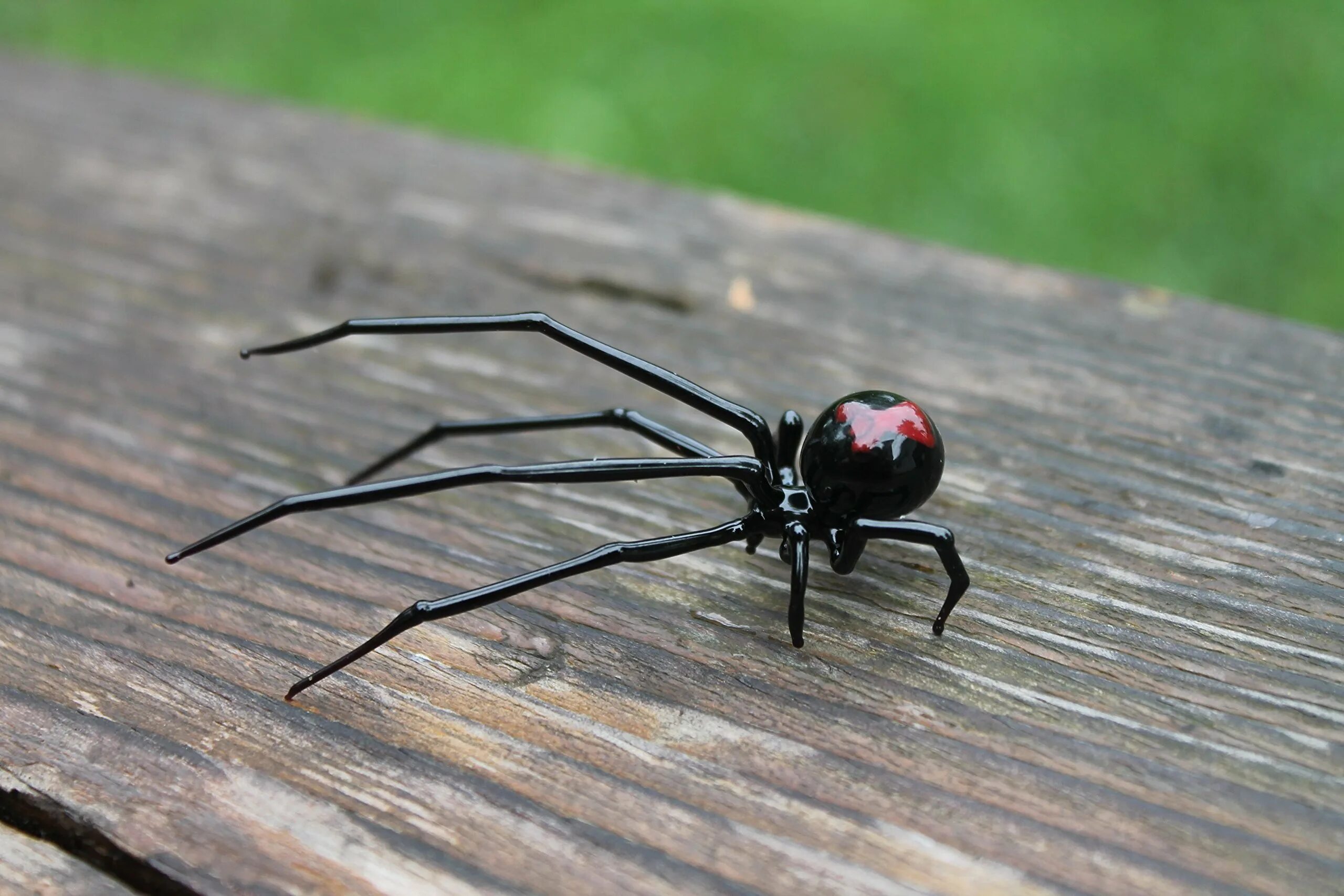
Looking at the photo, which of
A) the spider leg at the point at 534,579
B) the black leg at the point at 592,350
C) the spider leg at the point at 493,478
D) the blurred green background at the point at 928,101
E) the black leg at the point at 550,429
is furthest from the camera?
the blurred green background at the point at 928,101

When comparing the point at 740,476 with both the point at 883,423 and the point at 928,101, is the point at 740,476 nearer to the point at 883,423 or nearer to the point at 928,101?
the point at 883,423

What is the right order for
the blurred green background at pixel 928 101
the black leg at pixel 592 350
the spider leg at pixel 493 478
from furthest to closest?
the blurred green background at pixel 928 101 → the black leg at pixel 592 350 → the spider leg at pixel 493 478

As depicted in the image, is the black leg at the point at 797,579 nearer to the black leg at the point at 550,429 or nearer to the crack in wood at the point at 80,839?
the black leg at the point at 550,429

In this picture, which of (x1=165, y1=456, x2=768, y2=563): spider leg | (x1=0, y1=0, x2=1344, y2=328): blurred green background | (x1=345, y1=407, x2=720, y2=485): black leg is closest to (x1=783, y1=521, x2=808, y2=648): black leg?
(x1=165, y1=456, x2=768, y2=563): spider leg

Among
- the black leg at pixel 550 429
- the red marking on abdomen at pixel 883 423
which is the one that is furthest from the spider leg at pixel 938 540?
the black leg at pixel 550 429

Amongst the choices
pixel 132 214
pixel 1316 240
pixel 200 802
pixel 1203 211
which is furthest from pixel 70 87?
pixel 1316 240

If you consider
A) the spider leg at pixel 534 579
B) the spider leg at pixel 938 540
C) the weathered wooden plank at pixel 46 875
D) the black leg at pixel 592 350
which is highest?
the black leg at pixel 592 350

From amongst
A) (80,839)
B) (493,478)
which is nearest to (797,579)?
(493,478)

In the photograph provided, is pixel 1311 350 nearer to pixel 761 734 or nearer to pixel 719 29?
pixel 761 734
